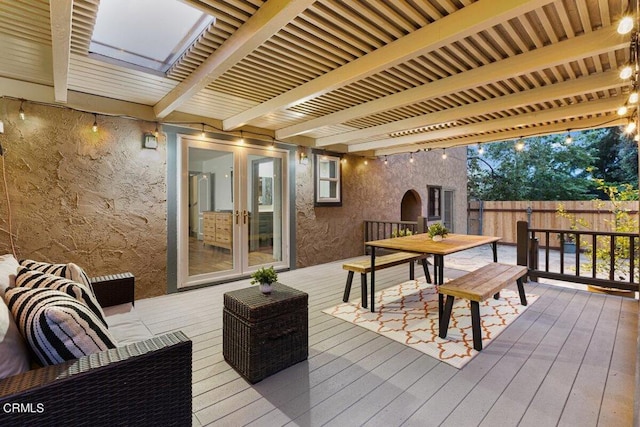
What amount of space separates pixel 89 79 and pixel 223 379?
3.24 metres

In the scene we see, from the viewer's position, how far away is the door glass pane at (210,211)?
4.44 meters

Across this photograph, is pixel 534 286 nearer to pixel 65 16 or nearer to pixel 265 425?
pixel 265 425

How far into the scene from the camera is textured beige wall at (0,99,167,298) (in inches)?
125

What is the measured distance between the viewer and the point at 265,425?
5.54ft

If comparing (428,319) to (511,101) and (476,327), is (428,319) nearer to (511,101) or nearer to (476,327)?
(476,327)

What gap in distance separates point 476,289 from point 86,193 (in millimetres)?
4321

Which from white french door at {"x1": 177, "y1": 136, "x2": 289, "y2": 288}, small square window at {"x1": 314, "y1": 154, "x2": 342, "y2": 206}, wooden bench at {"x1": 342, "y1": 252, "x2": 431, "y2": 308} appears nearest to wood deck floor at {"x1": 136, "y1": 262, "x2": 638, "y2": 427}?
wooden bench at {"x1": 342, "y1": 252, "x2": 431, "y2": 308}

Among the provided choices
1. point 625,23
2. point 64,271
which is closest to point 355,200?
point 625,23

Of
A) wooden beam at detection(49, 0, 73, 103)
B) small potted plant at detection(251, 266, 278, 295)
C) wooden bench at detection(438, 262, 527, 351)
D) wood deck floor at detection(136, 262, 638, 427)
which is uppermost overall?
wooden beam at detection(49, 0, 73, 103)

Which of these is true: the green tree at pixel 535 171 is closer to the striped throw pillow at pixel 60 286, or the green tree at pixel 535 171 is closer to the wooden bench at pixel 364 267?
the wooden bench at pixel 364 267

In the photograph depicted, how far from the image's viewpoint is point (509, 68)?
2.72m

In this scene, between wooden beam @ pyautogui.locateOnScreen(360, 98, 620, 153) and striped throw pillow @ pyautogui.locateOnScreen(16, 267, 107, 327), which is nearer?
striped throw pillow @ pyautogui.locateOnScreen(16, 267, 107, 327)

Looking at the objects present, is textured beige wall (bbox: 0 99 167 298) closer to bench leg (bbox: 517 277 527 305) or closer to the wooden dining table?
the wooden dining table

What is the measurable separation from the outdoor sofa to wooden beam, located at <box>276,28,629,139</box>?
3.25 m
